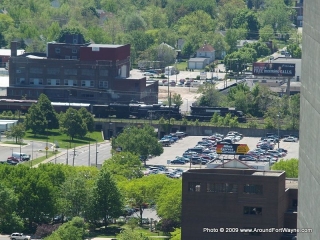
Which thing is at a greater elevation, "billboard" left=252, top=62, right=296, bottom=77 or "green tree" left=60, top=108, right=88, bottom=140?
"billboard" left=252, top=62, right=296, bottom=77

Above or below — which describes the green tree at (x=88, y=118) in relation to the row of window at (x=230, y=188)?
below

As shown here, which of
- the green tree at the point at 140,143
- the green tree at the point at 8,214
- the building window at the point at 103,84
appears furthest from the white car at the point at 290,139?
the green tree at the point at 8,214

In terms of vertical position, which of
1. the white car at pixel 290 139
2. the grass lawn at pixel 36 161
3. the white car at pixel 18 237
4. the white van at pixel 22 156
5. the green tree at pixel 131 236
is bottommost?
the white car at pixel 290 139

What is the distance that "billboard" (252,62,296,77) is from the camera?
Answer: 5827 inches

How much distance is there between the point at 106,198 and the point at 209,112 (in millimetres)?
49242

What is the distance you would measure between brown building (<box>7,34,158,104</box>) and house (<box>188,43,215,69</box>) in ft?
119

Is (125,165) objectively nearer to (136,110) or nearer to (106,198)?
(106,198)

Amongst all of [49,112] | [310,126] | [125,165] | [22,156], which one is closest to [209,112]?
[49,112]

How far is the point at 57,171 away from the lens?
94.1 m

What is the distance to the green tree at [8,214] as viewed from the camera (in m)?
85.6

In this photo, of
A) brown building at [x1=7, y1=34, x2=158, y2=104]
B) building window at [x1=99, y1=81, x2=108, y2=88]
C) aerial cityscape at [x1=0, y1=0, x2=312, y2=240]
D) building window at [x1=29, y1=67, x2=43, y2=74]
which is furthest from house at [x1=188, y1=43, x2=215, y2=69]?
building window at [x1=29, y1=67, x2=43, y2=74]

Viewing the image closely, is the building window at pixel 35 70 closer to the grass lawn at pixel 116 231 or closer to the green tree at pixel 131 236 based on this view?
the grass lawn at pixel 116 231

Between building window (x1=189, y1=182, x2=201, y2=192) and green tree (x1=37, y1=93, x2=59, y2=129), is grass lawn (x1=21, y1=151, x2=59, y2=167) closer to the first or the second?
green tree (x1=37, y1=93, x2=59, y2=129)

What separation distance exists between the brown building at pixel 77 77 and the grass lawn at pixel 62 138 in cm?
1241
